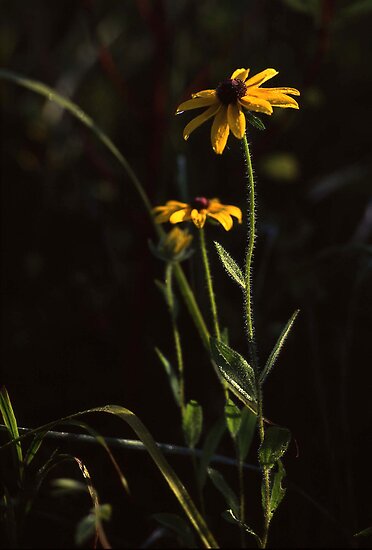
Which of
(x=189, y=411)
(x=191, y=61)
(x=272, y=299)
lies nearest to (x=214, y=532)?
(x=189, y=411)

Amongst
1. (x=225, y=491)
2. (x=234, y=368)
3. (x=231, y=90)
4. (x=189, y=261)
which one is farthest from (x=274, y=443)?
(x=189, y=261)

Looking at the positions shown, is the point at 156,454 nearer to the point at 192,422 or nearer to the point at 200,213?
the point at 192,422

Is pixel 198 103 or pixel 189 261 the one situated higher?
pixel 198 103

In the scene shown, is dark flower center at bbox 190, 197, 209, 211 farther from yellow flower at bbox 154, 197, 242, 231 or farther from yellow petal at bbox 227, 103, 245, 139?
yellow petal at bbox 227, 103, 245, 139

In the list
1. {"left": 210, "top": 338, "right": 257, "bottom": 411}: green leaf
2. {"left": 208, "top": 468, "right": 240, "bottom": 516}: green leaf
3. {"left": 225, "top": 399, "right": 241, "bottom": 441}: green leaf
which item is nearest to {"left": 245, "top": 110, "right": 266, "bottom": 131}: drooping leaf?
{"left": 210, "top": 338, "right": 257, "bottom": 411}: green leaf

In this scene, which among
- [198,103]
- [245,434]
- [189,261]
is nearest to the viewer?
[198,103]

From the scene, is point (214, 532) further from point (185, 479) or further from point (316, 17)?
point (316, 17)
